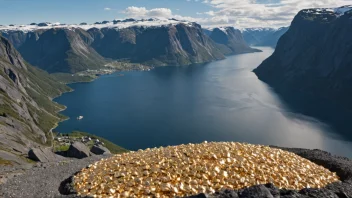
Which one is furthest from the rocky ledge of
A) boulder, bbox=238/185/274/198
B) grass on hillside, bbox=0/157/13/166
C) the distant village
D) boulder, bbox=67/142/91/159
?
the distant village

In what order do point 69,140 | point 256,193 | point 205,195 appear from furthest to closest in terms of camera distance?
1. point 69,140
2. point 205,195
3. point 256,193

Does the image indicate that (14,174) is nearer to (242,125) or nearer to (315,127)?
(242,125)

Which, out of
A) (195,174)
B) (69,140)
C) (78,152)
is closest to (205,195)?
(195,174)

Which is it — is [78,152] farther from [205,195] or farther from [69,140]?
[69,140]

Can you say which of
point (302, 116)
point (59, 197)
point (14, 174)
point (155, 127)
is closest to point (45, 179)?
point (14, 174)

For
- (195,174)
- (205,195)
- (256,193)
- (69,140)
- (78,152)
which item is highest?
(256,193)

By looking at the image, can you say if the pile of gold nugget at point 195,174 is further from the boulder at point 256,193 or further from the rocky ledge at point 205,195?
the boulder at point 256,193

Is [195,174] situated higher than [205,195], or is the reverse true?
[205,195]
